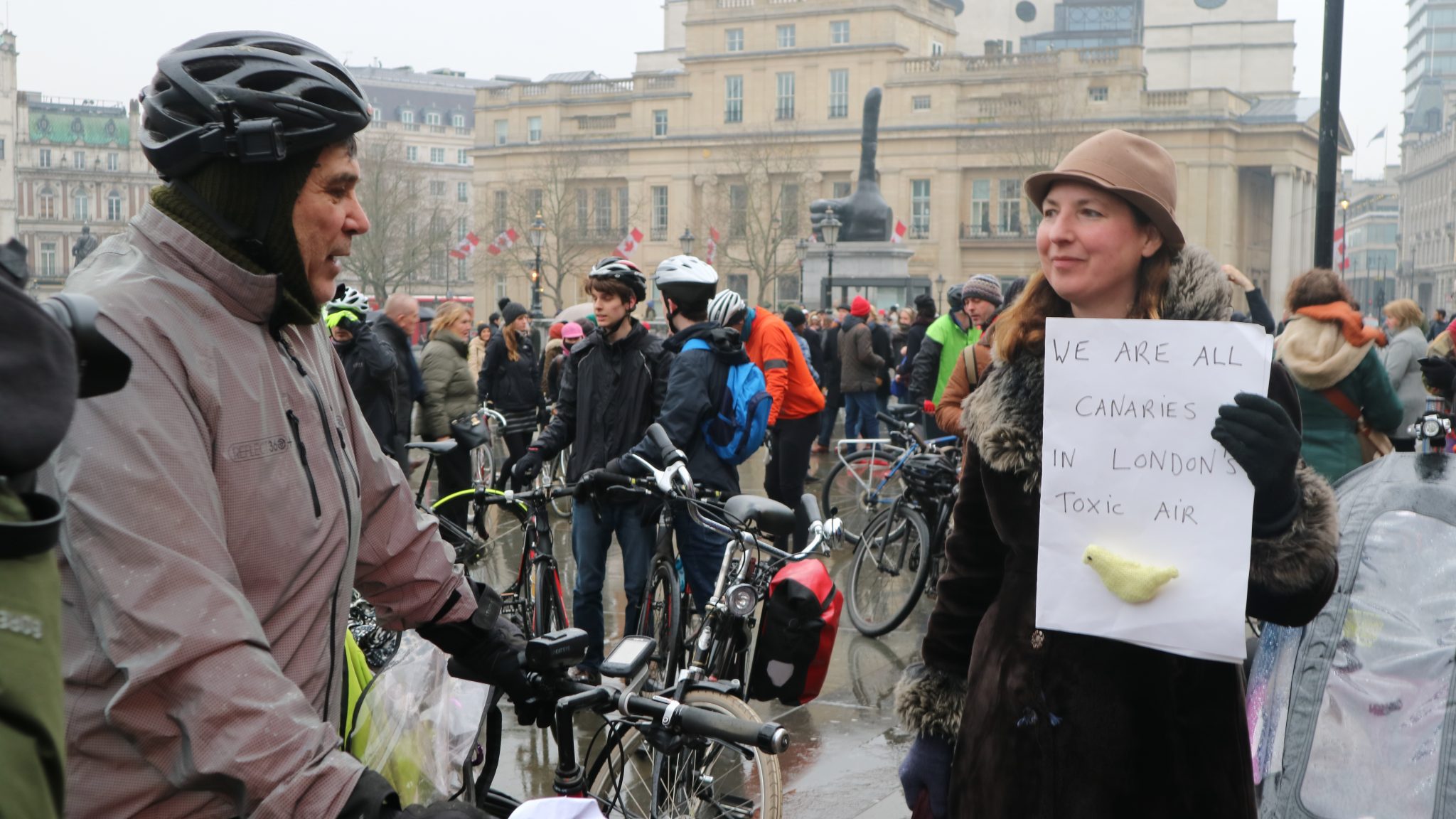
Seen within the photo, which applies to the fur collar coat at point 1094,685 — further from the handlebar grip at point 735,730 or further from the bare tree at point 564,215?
the bare tree at point 564,215

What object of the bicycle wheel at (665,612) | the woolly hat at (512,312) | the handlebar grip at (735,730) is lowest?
the bicycle wheel at (665,612)

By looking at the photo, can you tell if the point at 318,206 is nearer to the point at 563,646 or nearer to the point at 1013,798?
the point at 563,646

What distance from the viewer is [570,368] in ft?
21.7

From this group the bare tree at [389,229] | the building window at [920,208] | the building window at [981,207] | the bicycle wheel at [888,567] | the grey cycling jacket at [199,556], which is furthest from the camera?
the bare tree at [389,229]

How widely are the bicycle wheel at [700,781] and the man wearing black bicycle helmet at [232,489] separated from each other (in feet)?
5.74

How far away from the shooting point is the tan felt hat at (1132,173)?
256 centimetres

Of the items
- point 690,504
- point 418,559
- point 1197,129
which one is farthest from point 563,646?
point 1197,129

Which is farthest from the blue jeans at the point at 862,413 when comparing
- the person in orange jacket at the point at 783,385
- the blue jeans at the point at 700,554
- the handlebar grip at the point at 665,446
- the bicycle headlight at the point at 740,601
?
the bicycle headlight at the point at 740,601

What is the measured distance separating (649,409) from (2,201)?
108m

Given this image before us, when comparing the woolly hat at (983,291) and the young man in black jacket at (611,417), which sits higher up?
the woolly hat at (983,291)

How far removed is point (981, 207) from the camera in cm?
6875

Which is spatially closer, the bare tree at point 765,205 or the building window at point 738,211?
the bare tree at point 765,205

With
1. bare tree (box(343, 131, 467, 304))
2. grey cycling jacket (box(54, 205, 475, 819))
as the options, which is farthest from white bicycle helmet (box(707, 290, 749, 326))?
bare tree (box(343, 131, 467, 304))

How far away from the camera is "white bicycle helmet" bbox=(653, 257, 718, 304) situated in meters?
6.66
